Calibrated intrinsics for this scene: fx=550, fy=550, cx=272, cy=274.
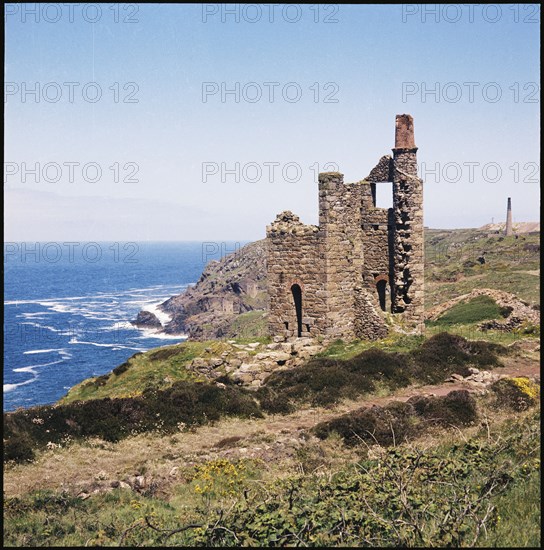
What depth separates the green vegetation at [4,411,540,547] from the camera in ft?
24.3

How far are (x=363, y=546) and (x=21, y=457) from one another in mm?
10559

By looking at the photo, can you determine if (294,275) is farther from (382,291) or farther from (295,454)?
(295,454)

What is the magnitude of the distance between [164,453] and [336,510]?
7.68 m

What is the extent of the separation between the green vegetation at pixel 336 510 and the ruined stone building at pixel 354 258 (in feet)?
42.4

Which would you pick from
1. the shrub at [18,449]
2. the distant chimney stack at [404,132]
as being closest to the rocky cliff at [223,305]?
the distant chimney stack at [404,132]

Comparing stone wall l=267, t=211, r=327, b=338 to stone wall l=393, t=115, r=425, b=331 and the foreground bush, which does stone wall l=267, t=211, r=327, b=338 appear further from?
the foreground bush

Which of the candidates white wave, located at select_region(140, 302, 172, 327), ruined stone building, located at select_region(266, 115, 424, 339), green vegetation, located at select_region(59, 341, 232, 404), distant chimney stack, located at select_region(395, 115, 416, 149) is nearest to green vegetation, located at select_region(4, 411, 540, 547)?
green vegetation, located at select_region(59, 341, 232, 404)

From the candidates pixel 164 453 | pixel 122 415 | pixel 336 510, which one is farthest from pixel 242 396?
pixel 336 510

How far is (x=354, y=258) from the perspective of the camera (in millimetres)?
26172

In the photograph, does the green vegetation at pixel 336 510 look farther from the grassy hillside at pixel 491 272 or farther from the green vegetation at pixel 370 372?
the grassy hillside at pixel 491 272

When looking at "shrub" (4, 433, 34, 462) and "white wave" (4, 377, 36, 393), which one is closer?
"shrub" (4, 433, 34, 462)

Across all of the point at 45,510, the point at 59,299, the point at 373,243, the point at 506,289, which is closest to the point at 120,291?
the point at 59,299

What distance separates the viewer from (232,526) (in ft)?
27.0

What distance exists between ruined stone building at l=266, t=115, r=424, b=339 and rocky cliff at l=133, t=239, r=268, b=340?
41.2 meters
